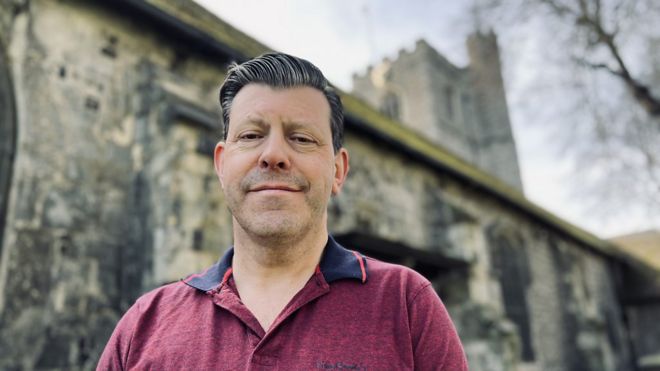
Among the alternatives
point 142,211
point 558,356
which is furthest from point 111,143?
point 558,356

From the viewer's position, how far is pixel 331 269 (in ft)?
4.87

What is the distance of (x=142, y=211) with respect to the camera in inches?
213

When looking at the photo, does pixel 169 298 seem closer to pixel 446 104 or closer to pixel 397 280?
pixel 397 280

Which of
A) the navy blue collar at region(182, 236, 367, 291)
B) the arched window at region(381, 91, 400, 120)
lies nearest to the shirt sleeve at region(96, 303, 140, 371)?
the navy blue collar at region(182, 236, 367, 291)

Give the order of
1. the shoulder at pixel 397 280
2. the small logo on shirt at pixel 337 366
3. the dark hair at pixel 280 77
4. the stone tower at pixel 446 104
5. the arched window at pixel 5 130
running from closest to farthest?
the small logo on shirt at pixel 337 366 < the shoulder at pixel 397 280 < the dark hair at pixel 280 77 < the arched window at pixel 5 130 < the stone tower at pixel 446 104

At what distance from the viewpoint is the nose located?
143 cm

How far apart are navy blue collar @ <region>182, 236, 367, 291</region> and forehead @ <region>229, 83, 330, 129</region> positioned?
419 mm

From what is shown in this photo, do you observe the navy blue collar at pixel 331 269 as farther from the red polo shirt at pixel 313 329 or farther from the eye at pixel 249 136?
the eye at pixel 249 136

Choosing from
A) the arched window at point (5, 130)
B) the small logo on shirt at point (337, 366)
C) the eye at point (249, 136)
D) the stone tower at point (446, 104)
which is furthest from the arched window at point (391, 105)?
the small logo on shirt at point (337, 366)

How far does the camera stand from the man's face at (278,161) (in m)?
1.42

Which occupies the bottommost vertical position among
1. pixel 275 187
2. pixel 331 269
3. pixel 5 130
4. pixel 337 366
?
pixel 337 366

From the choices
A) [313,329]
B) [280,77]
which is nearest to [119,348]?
[313,329]

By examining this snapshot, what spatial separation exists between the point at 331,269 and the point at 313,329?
0.71 ft

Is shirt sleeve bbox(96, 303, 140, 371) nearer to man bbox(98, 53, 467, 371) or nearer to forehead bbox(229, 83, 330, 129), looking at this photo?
man bbox(98, 53, 467, 371)
